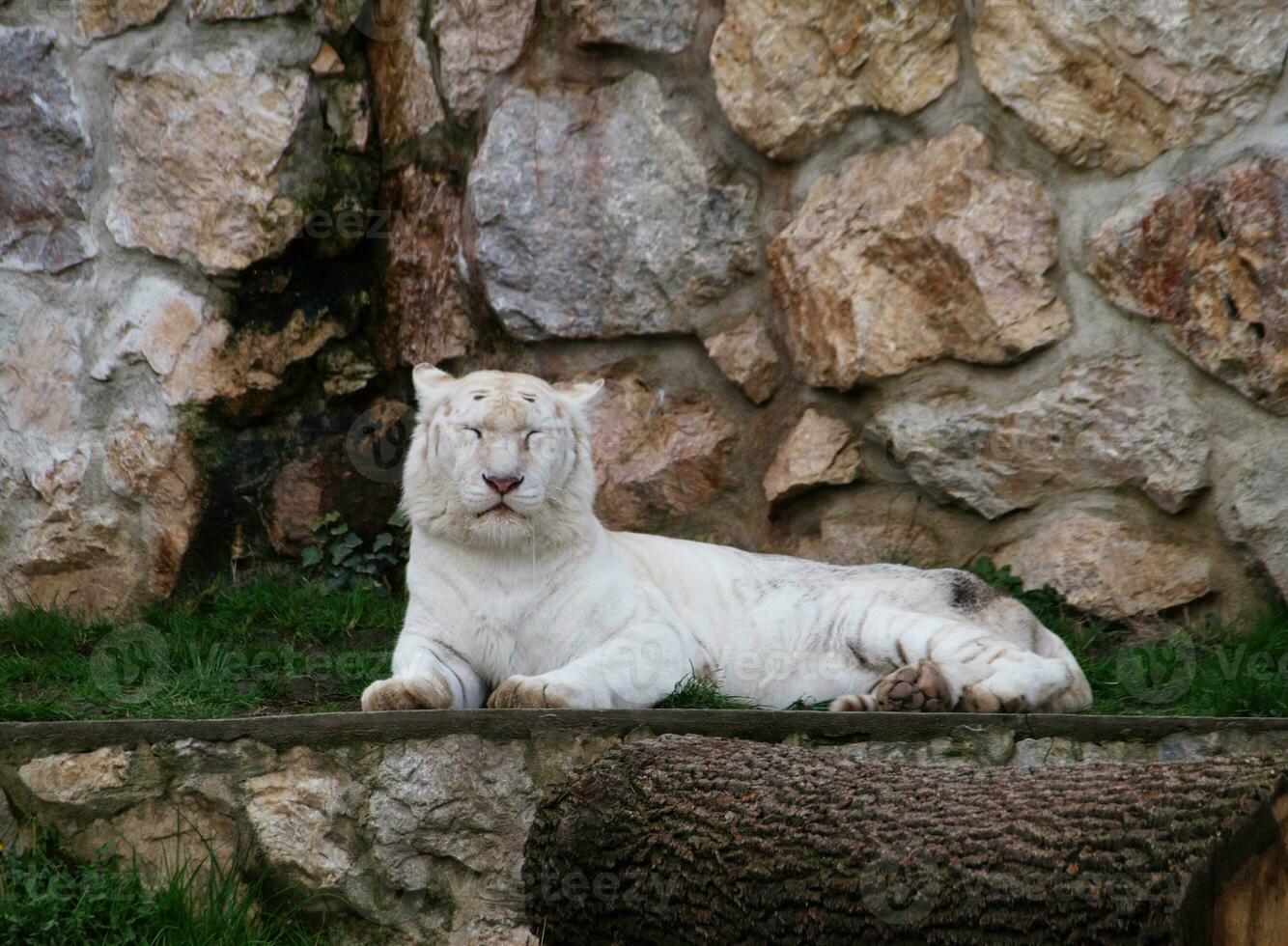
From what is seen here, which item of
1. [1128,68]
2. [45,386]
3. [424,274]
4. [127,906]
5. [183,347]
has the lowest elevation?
[127,906]

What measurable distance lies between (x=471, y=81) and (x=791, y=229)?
1.56 metres

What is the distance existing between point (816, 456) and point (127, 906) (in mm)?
3142

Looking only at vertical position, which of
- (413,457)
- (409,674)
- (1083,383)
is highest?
(1083,383)

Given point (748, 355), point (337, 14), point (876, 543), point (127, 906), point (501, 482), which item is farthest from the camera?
point (337, 14)

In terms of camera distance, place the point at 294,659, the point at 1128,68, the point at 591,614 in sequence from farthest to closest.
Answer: the point at 294,659, the point at 1128,68, the point at 591,614

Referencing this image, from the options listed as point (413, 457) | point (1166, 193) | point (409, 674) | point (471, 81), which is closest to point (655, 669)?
point (409, 674)

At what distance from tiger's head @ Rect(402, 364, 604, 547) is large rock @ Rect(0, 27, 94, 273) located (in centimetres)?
A: 215

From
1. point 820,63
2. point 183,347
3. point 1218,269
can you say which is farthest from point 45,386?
point 1218,269

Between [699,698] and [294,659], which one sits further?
[294,659]

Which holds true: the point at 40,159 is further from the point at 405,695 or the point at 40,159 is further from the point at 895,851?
the point at 895,851

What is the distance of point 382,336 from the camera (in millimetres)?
6488

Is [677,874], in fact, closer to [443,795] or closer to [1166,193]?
[443,795]

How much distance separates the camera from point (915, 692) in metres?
4.35

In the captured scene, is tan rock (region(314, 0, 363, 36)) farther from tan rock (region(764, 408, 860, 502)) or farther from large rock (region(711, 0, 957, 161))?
tan rock (region(764, 408, 860, 502))
